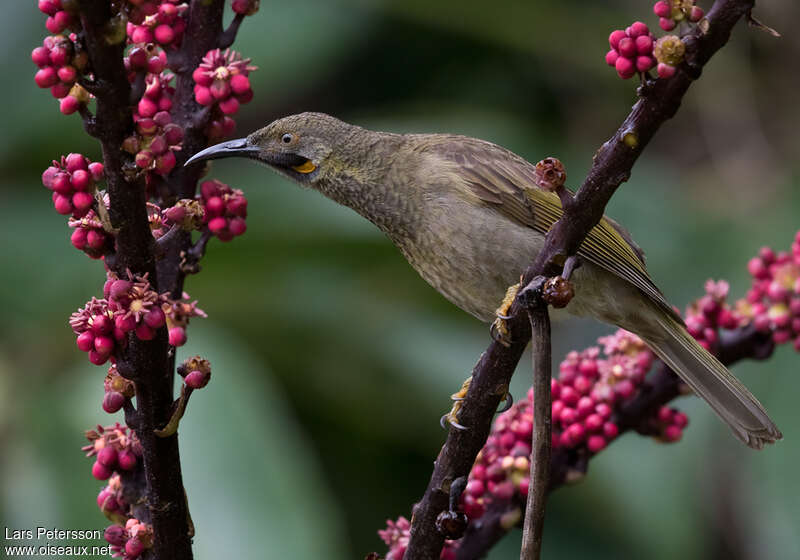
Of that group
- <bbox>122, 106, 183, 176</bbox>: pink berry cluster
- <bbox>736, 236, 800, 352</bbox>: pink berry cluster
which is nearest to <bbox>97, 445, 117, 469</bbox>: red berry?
<bbox>122, 106, 183, 176</bbox>: pink berry cluster

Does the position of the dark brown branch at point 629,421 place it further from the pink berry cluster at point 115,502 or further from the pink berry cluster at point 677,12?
the pink berry cluster at point 677,12

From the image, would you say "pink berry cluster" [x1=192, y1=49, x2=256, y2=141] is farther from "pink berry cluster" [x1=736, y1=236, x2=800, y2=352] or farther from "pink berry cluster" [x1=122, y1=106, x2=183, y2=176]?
"pink berry cluster" [x1=736, y1=236, x2=800, y2=352]

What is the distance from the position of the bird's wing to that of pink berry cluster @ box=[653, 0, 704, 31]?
58.1 inches

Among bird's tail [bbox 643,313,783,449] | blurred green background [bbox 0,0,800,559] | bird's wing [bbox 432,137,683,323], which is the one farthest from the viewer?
blurred green background [bbox 0,0,800,559]

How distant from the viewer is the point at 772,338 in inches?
89.8

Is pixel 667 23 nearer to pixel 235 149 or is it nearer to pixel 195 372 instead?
pixel 195 372

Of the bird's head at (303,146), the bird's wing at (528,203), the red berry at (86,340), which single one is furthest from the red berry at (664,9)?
the bird's head at (303,146)

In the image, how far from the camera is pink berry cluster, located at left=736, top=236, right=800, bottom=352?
2264 millimetres

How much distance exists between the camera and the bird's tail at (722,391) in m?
2.66

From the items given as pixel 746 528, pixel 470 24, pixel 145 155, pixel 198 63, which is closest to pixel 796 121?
pixel 470 24

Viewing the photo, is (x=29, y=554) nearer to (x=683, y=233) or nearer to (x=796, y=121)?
(x=683, y=233)

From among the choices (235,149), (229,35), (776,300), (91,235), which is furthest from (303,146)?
(91,235)

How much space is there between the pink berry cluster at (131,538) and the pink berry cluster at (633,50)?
3.32ft

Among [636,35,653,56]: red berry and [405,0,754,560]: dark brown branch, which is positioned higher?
[636,35,653,56]: red berry
